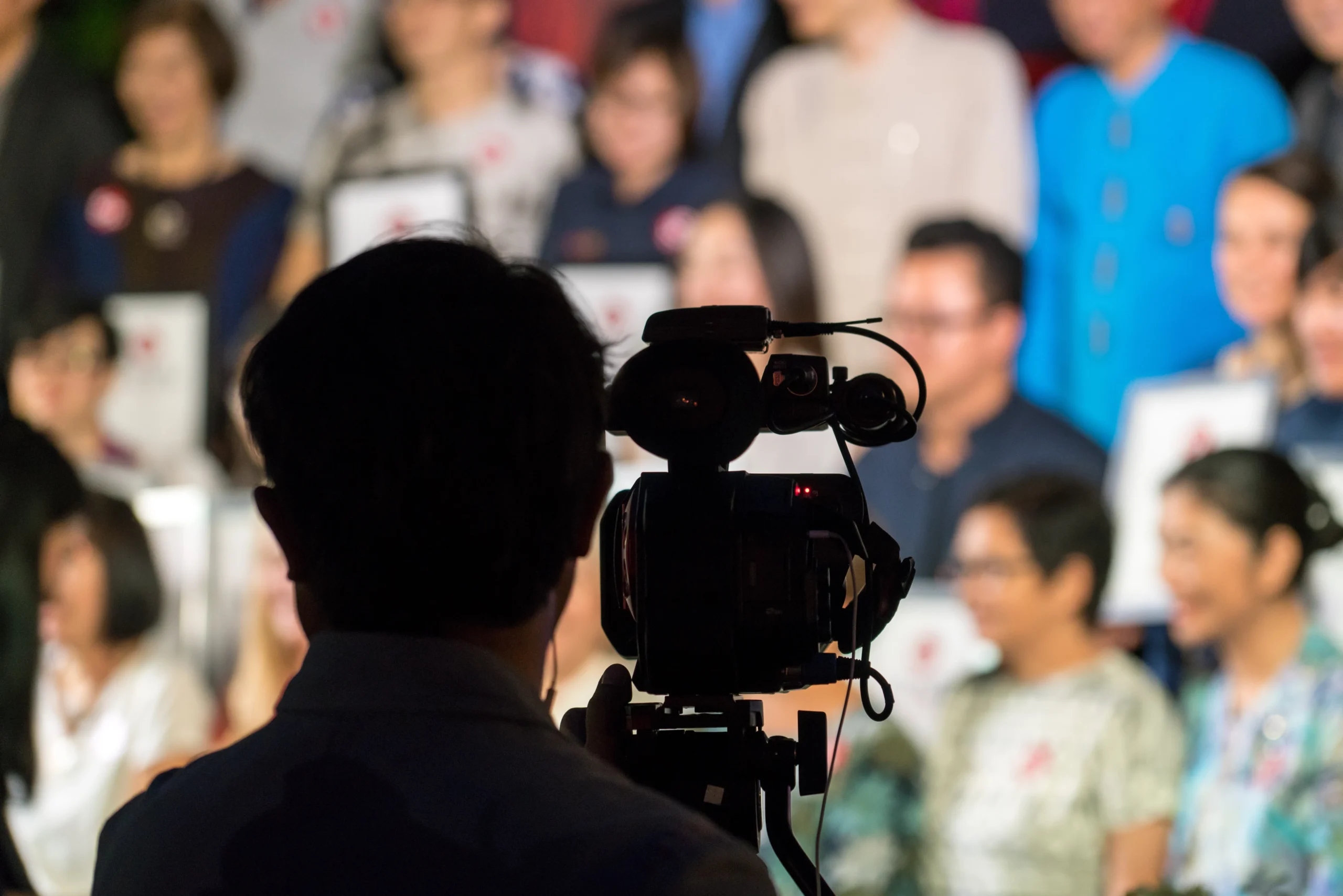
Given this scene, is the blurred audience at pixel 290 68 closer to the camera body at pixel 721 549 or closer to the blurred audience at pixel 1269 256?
the blurred audience at pixel 1269 256

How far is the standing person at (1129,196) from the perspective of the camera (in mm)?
2730

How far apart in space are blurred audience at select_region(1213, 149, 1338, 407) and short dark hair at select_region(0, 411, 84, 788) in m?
2.53

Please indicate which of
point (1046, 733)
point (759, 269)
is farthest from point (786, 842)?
point (759, 269)

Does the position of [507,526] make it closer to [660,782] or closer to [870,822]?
[660,782]

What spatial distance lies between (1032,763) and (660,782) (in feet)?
6.66

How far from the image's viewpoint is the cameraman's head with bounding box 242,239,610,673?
0.65 meters

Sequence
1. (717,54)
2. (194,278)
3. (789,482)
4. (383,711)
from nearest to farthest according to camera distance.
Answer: (383,711) < (789,482) < (717,54) < (194,278)

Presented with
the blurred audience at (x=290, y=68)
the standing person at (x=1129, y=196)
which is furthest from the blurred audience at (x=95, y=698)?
the standing person at (x=1129, y=196)

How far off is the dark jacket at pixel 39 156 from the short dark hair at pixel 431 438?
3.25 m

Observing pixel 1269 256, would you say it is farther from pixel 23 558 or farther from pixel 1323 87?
pixel 23 558

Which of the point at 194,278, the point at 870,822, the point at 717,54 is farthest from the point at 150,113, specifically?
the point at 870,822

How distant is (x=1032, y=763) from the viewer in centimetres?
274

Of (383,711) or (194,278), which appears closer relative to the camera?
(383,711)

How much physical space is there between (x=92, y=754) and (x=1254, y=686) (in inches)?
96.5
